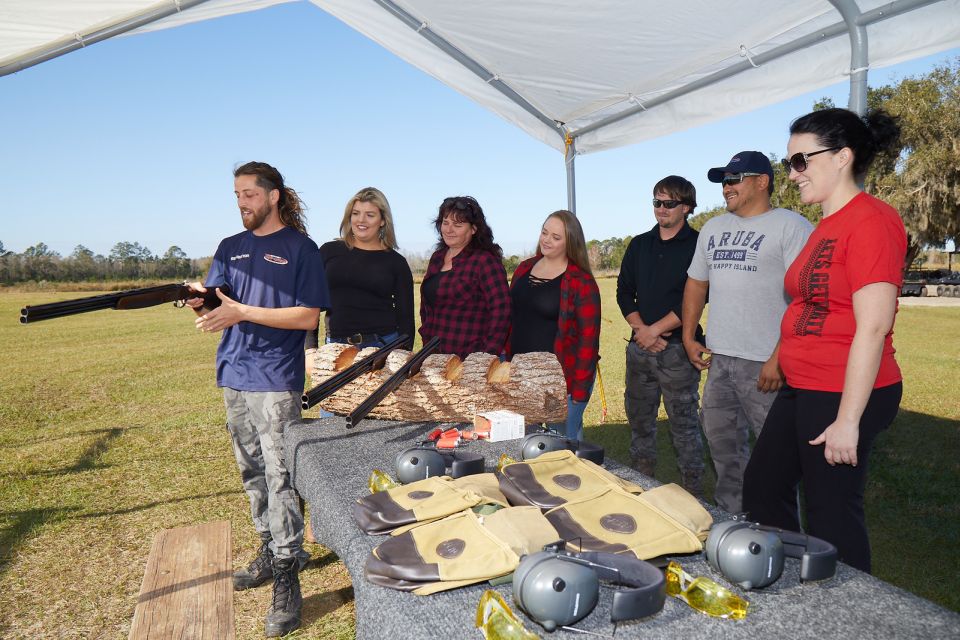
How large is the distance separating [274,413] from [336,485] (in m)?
1.02

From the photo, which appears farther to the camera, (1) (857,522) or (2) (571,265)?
(2) (571,265)

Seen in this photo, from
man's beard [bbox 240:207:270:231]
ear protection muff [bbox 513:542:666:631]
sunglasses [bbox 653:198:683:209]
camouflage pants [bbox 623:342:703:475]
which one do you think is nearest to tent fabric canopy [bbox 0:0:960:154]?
sunglasses [bbox 653:198:683:209]

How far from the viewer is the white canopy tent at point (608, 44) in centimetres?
326

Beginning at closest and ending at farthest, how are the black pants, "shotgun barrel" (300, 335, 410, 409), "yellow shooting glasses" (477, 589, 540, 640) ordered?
"yellow shooting glasses" (477, 589, 540, 640)
the black pants
"shotgun barrel" (300, 335, 410, 409)

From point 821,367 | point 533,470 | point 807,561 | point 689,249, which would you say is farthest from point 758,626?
point 689,249

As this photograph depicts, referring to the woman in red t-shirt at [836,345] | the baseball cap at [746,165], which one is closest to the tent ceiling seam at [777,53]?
the baseball cap at [746,165]

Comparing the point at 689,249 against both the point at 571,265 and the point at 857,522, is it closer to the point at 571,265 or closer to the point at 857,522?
the point at 571,265

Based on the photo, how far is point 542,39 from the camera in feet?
14.0

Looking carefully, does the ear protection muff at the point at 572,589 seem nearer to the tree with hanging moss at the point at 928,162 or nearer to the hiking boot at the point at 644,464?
the hiking boot at the point at 644,464

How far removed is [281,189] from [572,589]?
107 inches

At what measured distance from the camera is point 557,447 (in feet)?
7.68

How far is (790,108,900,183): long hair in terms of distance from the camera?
84.7 inches

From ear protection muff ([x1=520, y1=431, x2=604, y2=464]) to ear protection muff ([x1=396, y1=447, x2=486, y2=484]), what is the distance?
0.21 m

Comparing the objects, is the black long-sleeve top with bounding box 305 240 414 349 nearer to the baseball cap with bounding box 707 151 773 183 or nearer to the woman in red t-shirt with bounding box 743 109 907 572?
the baseball cap with bounding box 707 151 773 183
